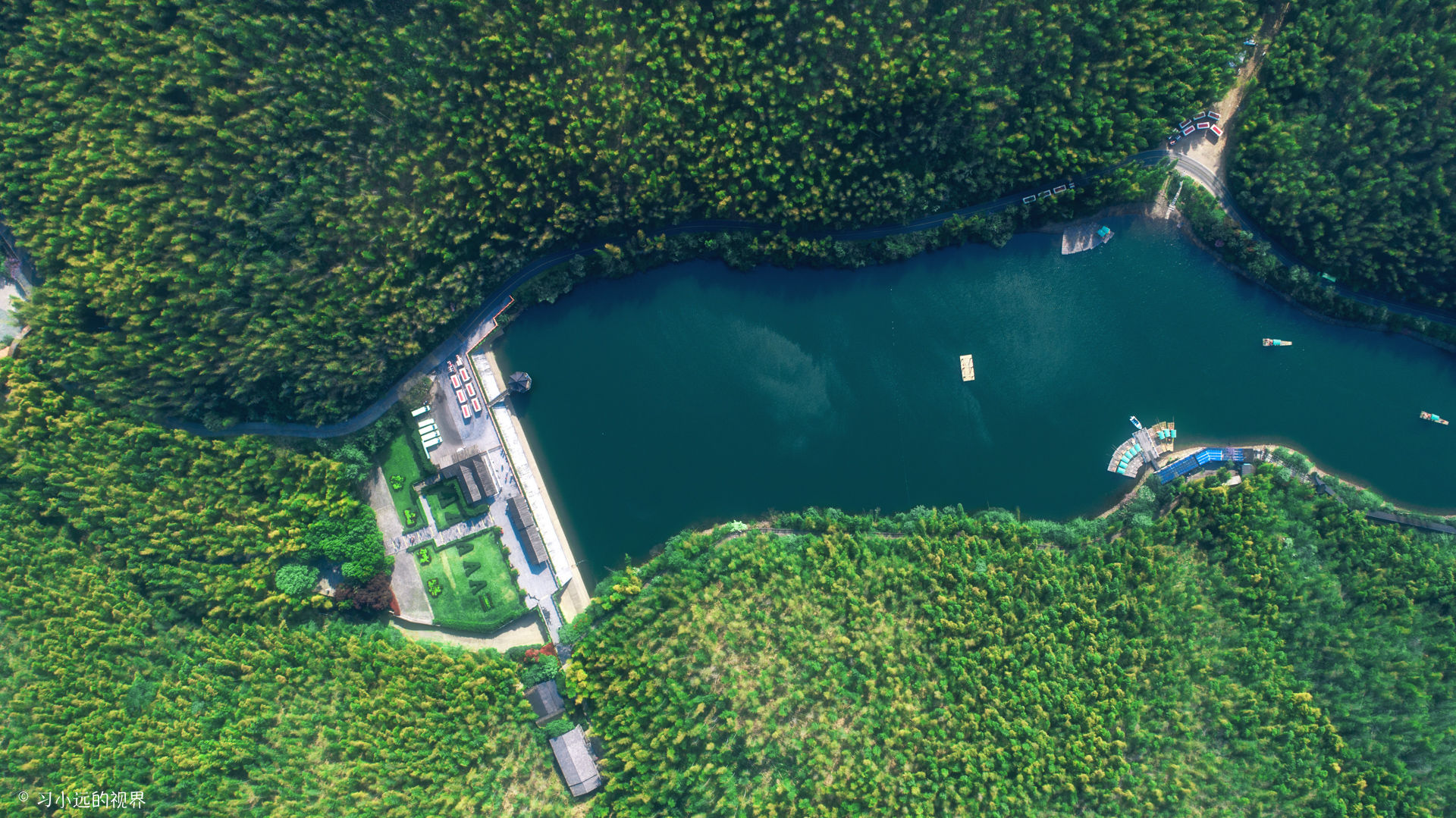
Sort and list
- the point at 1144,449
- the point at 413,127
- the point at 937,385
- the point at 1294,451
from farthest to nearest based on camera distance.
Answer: the point at 937,385
the point at 1144,449
the point at 1294,451
the point at 413,127

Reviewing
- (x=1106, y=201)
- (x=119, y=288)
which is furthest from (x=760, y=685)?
(x=119, y=288)

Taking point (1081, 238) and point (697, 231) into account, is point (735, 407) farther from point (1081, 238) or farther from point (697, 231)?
point (1081, 238)

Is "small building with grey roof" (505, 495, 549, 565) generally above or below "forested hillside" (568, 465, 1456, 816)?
above

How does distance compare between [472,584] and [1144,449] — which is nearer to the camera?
[1144,449]

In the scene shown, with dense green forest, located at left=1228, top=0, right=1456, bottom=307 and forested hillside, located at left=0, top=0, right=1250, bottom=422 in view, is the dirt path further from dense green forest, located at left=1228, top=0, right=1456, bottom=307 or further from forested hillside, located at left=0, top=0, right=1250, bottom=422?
forested hillside, located at left=0, top=0, right=1250, bottom=422

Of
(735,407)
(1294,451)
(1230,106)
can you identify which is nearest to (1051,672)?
(1294,451)

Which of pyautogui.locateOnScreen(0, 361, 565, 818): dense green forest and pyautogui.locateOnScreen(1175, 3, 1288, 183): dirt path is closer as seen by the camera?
Answer: pyautogui.locateOnScreen(0, 361, 565, 818): dense green forest

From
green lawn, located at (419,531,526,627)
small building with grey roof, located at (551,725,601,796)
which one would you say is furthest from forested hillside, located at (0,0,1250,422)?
small building with grey roof, located at (551,725,601,796)
